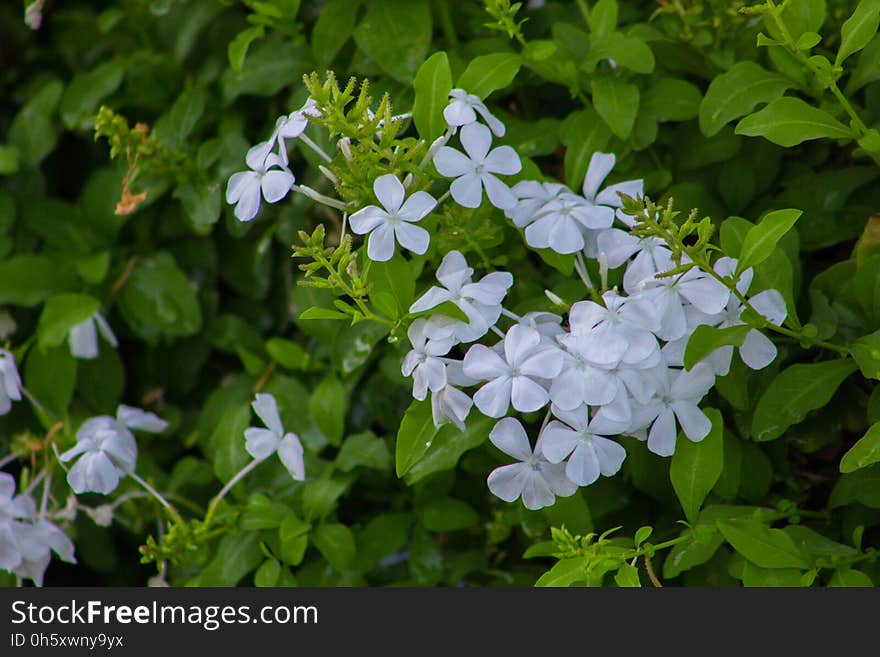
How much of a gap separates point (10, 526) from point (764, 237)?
1064 millimetres

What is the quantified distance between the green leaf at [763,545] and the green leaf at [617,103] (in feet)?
1.71

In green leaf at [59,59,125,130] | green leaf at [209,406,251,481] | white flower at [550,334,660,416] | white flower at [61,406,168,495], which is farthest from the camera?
green leaf at [59,59,125,130]

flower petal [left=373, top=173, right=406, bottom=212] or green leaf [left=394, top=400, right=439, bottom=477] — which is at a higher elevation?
flower petal [left=373, top=173, right=406, bottom=212]

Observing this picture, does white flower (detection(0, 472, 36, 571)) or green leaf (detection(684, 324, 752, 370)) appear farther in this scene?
white flower (detection(0, 472, 36, 571))

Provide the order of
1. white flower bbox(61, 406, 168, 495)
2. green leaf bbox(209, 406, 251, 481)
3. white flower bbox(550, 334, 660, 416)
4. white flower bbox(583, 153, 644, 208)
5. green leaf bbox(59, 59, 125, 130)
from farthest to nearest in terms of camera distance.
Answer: green leaf bbox(59, 59, 125, 130)
green leaf bbox(209, 406, 251, 481)
white flower bbox(61, 406, 168, 495)
white flower bbox(583, 153, 644, 208)
white flower bbox(550, 334, 660, 416)

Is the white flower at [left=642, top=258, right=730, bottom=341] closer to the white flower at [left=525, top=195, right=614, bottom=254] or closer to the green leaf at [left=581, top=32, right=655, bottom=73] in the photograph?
the white flower at [left=525, top=195, right=614, bottom=254]

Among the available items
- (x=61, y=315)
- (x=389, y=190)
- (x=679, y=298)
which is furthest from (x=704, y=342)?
(x=61, y=315)

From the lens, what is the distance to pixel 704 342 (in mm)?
1048

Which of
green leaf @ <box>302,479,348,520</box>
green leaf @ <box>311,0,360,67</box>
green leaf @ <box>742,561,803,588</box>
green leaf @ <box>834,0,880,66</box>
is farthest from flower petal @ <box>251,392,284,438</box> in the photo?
green leaf @ <box>834,0,880,66</box>

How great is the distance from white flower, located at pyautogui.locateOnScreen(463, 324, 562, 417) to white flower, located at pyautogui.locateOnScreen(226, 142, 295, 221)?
0.97 feet

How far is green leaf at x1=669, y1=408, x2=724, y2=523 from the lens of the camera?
1.13 meters

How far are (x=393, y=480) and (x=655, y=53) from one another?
764 mm

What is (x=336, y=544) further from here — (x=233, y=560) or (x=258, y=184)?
(x=258, y=184)

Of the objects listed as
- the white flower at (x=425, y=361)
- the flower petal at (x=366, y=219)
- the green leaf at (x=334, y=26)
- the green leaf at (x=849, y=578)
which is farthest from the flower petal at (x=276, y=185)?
the green leaf at (x=849, y=578)
